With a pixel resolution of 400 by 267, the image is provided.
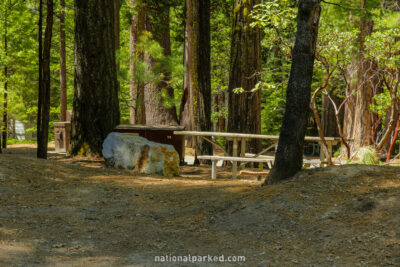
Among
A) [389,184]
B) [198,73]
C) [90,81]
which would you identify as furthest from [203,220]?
[198,73]

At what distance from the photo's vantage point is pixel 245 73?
12508 millimetres

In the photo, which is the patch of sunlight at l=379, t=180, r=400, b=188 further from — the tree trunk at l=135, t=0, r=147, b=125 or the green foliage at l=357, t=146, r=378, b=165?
the tree trunk at l=135, t=0, r=147, b=125

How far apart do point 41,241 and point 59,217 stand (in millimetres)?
999

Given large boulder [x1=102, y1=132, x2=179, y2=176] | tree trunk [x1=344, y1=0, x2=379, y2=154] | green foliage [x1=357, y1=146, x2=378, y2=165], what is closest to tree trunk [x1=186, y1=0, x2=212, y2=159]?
large boulder [x1=102, y1=132, x2=179, y2=176]

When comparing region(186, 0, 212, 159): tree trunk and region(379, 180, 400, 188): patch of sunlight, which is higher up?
region(186, 0, 212, 159): tree trunk

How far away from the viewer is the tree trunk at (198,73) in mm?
13812

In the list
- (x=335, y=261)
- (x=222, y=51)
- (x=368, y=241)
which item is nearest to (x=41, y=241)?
(x=335, y=261)

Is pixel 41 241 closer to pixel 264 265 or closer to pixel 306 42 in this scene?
pixel 264 265

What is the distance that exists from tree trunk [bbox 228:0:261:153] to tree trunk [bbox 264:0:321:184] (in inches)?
202

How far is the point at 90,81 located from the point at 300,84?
6409 mm

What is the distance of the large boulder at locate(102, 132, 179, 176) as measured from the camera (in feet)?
32.8

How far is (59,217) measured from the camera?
6281mm

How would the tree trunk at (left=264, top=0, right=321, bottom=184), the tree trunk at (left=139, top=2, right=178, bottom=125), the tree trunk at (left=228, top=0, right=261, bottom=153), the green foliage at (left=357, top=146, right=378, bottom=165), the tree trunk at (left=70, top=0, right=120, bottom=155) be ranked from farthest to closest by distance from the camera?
the tree trunk at (left=139, top=2, right=178, bottom=125) < the tree trunk at (left=228, top=0, right=261, bottom=153) < the green foliage at (left=357, top=146, right=378, bottom=165) < the tree trunk at (left=70, top=0, right=120, bottom=155) < the tree trunk at (left=264, top=0, right=321, bottom=184)

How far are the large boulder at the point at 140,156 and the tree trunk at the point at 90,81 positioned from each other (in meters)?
1.37
